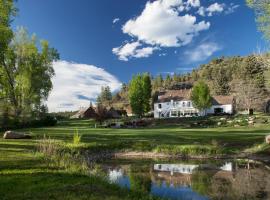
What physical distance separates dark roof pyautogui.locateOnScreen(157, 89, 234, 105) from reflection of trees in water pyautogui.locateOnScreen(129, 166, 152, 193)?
241 ft

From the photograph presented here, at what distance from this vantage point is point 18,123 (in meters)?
54.3

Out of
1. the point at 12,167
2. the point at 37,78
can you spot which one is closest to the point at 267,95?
the point at 37,78

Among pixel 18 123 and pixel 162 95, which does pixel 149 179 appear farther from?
pixel 162 95

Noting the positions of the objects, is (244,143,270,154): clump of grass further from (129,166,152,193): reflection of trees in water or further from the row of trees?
Result: the row of trees

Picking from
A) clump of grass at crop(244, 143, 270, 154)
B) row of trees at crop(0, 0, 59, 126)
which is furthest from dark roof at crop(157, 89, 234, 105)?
clump of grass at crop(244, 143, 270, 154)

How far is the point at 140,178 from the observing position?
1941 centimetres

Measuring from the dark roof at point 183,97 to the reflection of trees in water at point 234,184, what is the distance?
73326 mm

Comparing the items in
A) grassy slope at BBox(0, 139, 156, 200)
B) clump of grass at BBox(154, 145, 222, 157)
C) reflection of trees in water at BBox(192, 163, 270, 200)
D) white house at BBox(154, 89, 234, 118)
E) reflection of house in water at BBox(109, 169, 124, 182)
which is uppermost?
white house at BBox(154, 89, 234, 118)

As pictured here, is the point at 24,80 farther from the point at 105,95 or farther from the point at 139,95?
the point at 105,95

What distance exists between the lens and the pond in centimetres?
1559

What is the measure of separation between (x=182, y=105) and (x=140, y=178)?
258ft

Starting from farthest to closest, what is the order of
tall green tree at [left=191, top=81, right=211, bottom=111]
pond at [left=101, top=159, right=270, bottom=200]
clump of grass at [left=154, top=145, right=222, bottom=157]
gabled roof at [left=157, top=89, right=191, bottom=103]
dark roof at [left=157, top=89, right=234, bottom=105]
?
gabled roof at [left=157, top=89, right=191, bottom=103] < dark roof at [left=157, top=89, right=234, bottom=105] < tall green tree at [left=191, top=81, right=211, bottom=111] < clump of grass at [left=154, top=145, right=222, bottom=157] < pond at [left=101, top=159, right=270, bottom=200]

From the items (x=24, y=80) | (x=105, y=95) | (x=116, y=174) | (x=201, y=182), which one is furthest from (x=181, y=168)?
(x=105, y=95)

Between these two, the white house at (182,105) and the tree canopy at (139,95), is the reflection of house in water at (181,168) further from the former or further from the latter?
the white house at (182,105)
